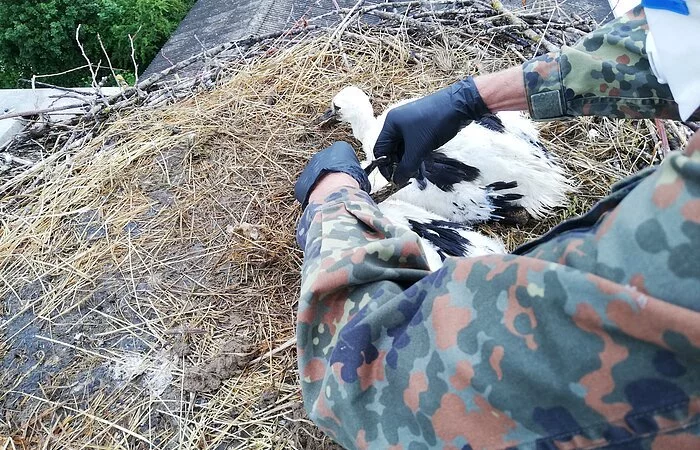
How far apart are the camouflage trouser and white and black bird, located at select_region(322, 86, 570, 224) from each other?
1.20 meters

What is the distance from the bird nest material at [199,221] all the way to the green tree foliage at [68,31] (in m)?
4.93

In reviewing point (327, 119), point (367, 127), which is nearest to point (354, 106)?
point (367, 127)

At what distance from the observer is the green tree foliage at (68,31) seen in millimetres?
7699

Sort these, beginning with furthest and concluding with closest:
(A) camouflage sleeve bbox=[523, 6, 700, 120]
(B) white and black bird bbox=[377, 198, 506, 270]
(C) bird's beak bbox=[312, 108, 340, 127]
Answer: (C) bird's beak bbox=[312, 108, 340, 127] < (B) white and black bird bbox=[377, 198, 506, 270] < (A) camouflage sleeve bbox=[523, 6, 700, 120]

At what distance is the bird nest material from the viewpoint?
197 cm

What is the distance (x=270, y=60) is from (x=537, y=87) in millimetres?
1863

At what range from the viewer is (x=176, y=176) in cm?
279

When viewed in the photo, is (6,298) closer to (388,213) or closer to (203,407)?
(203,407)

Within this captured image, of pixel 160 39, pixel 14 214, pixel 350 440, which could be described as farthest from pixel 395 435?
pixel 160 39

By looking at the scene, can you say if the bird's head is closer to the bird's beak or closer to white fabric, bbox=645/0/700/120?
the bird's beak

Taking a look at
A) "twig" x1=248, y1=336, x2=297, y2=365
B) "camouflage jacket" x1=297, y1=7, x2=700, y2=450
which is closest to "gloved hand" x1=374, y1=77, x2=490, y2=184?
"twig" x1=248, y1=336, x2=297, y2=365

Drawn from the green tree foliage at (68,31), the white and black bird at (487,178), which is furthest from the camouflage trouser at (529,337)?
the green tree foliage at (68,31)

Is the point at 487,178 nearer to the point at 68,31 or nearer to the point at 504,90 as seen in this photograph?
the point at 504,90

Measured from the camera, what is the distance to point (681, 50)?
145 cm
